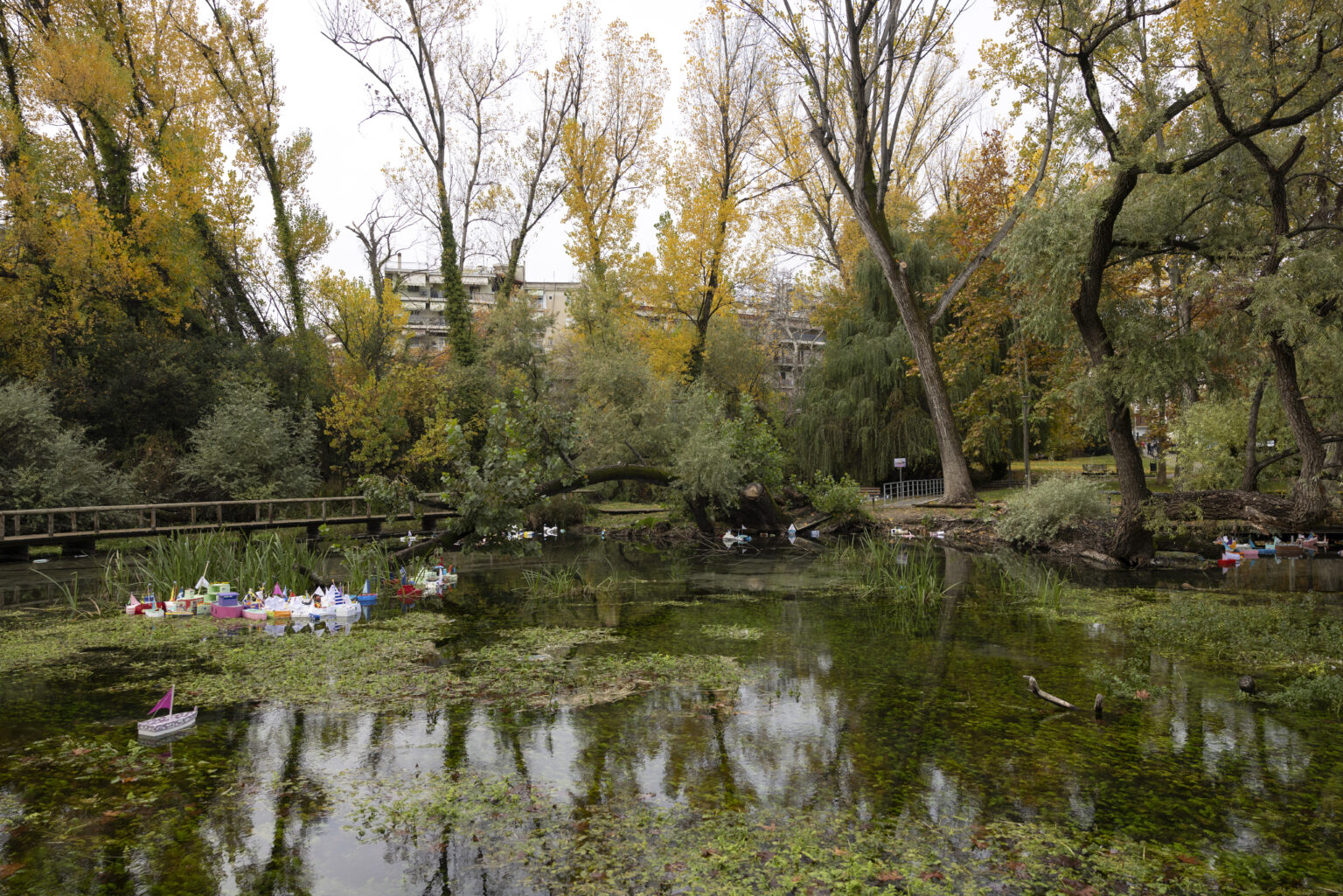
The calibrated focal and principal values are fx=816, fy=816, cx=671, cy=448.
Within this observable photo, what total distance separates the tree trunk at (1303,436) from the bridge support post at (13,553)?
22.2 meters

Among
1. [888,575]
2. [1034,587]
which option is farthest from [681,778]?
[1034,587]

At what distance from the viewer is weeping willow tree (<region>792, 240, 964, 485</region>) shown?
983 inches

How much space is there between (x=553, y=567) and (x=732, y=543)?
4899mm

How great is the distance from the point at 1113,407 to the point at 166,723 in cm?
1285

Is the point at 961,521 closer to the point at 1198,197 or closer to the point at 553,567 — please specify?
the point at 1198,197

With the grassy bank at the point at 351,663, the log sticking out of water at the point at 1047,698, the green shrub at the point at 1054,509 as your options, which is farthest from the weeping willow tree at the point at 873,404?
the log sticking out of water at the point at 1047,698

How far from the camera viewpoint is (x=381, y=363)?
26.2m

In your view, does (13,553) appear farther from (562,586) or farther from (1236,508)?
(1236,508)

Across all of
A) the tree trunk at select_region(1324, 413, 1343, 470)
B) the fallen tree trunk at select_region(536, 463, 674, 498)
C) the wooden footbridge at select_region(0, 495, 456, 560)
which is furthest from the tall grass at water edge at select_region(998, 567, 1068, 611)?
the wooden footbridge at select_region(0, 495, 456, 560)

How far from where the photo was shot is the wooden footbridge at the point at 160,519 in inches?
542

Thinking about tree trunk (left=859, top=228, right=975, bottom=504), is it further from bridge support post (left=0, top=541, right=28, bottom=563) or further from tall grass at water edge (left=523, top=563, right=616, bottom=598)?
bridge support post (left=0, top=541, right=28, bottom=563)

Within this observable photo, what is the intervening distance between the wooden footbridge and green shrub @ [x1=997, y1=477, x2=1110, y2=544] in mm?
11296

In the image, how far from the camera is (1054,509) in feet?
52.0

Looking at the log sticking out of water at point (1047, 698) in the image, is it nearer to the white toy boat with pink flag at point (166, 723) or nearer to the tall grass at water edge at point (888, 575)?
the tall grass at water edge at point (888, 575)
